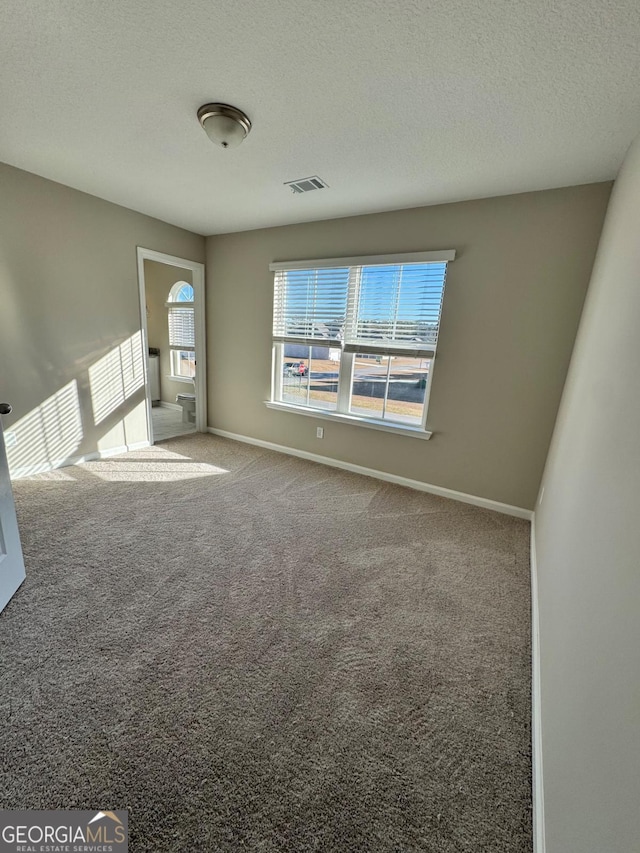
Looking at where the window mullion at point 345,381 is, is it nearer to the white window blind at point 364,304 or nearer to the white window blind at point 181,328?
the white window blind at point 364,304

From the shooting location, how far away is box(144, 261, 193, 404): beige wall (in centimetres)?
522

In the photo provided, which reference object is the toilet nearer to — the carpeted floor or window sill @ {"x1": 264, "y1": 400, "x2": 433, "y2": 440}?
window sill @ {"x1": 264, "y1": 400, "x2": 433, "y2": 440}

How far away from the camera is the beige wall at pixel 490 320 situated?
92.3 inches

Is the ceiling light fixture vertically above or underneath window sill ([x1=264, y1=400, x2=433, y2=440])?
above

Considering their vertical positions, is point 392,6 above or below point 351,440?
above

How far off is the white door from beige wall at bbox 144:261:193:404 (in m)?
3.98

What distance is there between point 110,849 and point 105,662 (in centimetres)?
62

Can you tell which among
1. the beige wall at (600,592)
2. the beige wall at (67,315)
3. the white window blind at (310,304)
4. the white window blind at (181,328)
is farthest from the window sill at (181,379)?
the beige wall at (600,592)

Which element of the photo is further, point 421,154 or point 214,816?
point 421,154

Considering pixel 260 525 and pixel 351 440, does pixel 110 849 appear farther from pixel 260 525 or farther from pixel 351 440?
pixel 351 440

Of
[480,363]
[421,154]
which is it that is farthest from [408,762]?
[421,154]

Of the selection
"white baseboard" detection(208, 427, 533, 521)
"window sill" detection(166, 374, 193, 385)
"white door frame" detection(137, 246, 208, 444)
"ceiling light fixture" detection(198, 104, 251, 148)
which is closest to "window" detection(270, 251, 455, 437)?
"white baseboard" detection(208, 427, 533, 521)

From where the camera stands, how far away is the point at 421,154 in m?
2.00

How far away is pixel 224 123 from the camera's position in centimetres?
172
